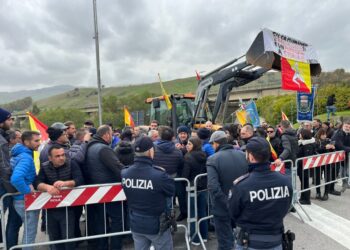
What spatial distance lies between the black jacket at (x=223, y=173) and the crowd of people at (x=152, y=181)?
0.04ft

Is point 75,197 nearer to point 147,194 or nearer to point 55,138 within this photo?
point 55,138

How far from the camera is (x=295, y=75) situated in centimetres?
730

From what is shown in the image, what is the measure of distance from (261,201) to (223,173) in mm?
1284

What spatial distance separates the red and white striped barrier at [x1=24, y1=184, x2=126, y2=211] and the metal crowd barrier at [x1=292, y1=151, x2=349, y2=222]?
3.76 m

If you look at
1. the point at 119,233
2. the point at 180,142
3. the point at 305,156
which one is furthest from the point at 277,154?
the point at 119,233

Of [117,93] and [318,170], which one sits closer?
[318,170]

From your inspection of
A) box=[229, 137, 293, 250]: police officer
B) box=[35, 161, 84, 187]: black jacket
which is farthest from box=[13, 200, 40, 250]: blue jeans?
box=[229, 137, 293, 250]: police officer

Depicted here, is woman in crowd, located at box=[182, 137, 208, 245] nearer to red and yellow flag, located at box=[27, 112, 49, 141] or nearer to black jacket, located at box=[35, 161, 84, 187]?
black jacket, located at box=[35, 161, 84, 187]

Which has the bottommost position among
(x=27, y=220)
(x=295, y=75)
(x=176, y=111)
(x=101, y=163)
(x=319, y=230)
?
(x=319, y=230)

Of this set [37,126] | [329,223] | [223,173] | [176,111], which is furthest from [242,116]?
[37,126]

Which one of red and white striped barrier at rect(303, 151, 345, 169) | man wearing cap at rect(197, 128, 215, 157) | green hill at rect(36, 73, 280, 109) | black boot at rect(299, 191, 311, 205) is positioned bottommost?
black boot at rect(299, 191, 311, 205)

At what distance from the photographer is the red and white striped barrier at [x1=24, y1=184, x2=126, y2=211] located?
3.83 m

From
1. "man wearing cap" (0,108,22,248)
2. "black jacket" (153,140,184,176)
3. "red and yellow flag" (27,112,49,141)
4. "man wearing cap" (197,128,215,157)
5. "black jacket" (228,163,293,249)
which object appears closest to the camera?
"black jacket" (228,163,293,249)

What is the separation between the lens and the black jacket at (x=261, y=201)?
2.59m
